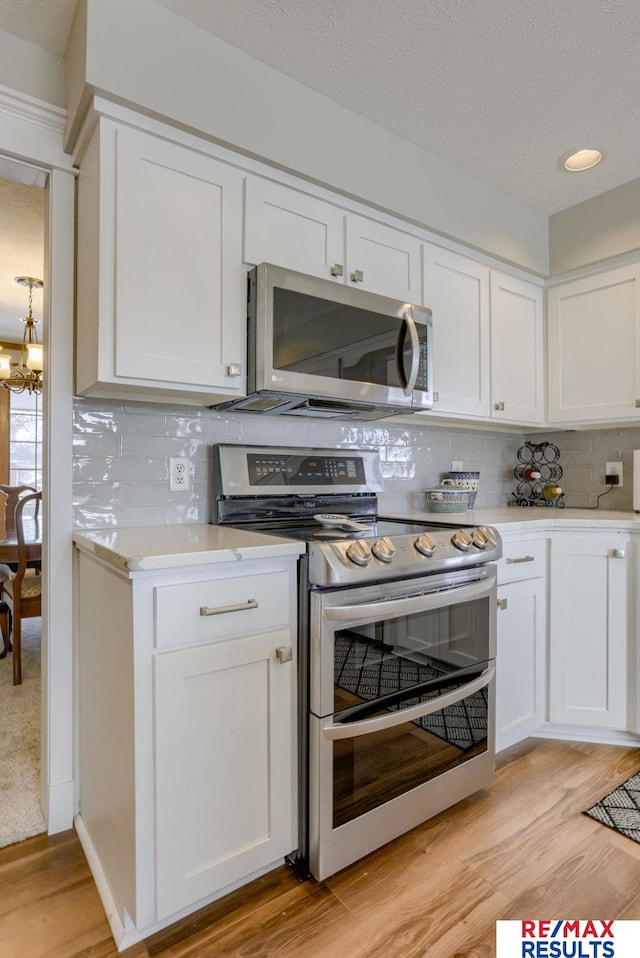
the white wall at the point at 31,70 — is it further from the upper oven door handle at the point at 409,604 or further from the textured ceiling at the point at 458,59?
the upper oven door handle at the point at 409,604

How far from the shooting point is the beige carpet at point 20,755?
1646 mm

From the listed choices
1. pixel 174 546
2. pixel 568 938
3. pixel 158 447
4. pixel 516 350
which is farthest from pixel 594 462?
pixel 174 546

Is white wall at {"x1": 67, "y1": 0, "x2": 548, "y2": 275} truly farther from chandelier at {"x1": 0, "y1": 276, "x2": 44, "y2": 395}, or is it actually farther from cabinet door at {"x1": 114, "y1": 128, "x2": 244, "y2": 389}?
chandelier at {"x1": 0, "y1": 276, "x2": 44, "y2": 395}

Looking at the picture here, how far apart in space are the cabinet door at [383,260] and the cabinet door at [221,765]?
4.52ft

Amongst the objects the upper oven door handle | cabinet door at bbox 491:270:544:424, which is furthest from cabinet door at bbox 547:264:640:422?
the upper oven door handle

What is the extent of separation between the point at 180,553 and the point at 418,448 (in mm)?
1655

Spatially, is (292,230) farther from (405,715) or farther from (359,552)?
(405,715)

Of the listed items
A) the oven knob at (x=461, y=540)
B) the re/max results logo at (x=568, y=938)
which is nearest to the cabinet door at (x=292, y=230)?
the oven knob at (x=461, y=540)

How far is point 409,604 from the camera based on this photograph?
5.09 ft

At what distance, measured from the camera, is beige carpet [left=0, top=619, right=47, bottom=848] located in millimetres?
1646

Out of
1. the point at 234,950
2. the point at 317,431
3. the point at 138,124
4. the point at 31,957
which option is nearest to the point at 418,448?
the point at 317,431

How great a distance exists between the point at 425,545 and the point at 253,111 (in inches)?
58.3

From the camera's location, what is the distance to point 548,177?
2381mm

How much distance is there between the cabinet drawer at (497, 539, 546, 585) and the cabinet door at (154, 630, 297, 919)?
1008mm
